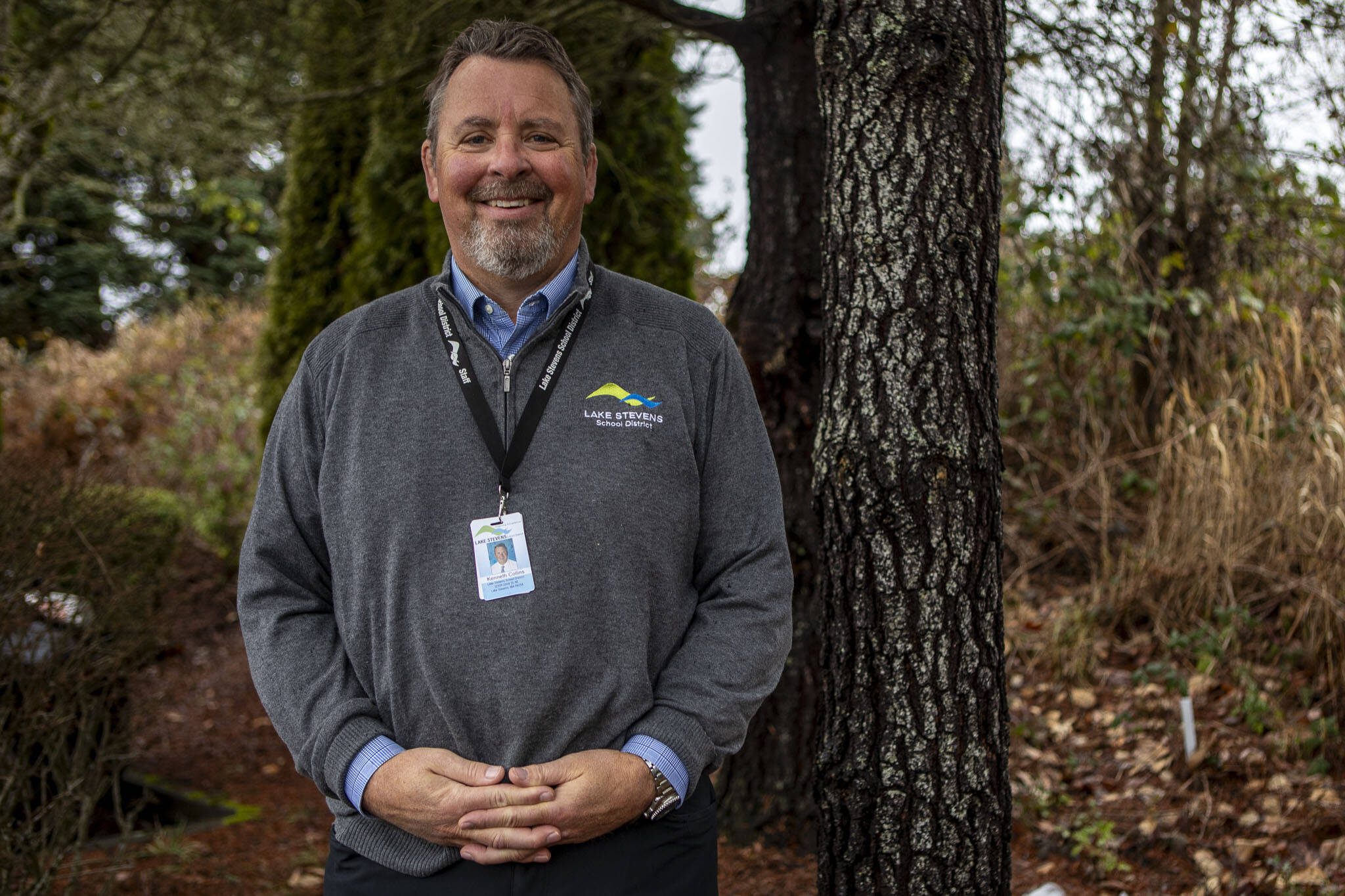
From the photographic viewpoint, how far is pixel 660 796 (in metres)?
1.90

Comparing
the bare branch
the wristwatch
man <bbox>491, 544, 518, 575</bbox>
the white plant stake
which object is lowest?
the white plant stake

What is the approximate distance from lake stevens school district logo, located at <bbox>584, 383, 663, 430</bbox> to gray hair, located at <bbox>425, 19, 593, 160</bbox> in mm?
508

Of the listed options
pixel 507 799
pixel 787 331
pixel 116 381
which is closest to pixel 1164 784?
pixel 787 331

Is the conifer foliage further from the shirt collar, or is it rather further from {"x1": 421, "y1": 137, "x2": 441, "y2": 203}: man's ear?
the shirt collar

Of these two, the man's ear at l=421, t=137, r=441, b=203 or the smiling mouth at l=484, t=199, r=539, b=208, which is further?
the man's ear at l=421, t=137, r=441, b=203

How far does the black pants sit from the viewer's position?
1.87 meters

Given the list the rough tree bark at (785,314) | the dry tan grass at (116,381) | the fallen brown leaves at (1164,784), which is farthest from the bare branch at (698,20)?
the dry tan grass at (116,381)

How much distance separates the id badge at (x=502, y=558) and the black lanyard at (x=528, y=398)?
0.10 feet

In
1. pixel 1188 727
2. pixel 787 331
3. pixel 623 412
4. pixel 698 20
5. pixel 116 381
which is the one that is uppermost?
pixel 698 20

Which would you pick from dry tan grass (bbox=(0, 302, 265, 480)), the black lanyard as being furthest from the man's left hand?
dry tan grass (bbox=(0, 302, 265, 480))

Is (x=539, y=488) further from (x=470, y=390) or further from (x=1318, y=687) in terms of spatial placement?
(x=1318, y=687)

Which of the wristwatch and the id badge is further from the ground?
the id badge

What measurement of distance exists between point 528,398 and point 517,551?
29 centimetres

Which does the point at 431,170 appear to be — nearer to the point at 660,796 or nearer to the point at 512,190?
the point at 512,190
